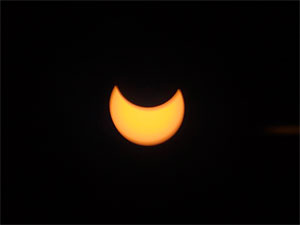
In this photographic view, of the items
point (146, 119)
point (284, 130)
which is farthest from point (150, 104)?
point (284, 130)

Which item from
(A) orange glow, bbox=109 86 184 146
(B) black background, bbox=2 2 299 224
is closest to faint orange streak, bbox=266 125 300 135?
(B) black background, bbox=2 2 299 224

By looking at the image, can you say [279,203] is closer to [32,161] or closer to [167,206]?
[167,206]

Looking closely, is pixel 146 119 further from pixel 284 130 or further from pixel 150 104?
pixel 284 130

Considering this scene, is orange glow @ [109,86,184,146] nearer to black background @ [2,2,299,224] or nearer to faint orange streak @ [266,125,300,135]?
black background @ [2,2,299,224]

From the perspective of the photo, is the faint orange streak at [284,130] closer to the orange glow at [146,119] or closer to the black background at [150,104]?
the black background at [150,104]
